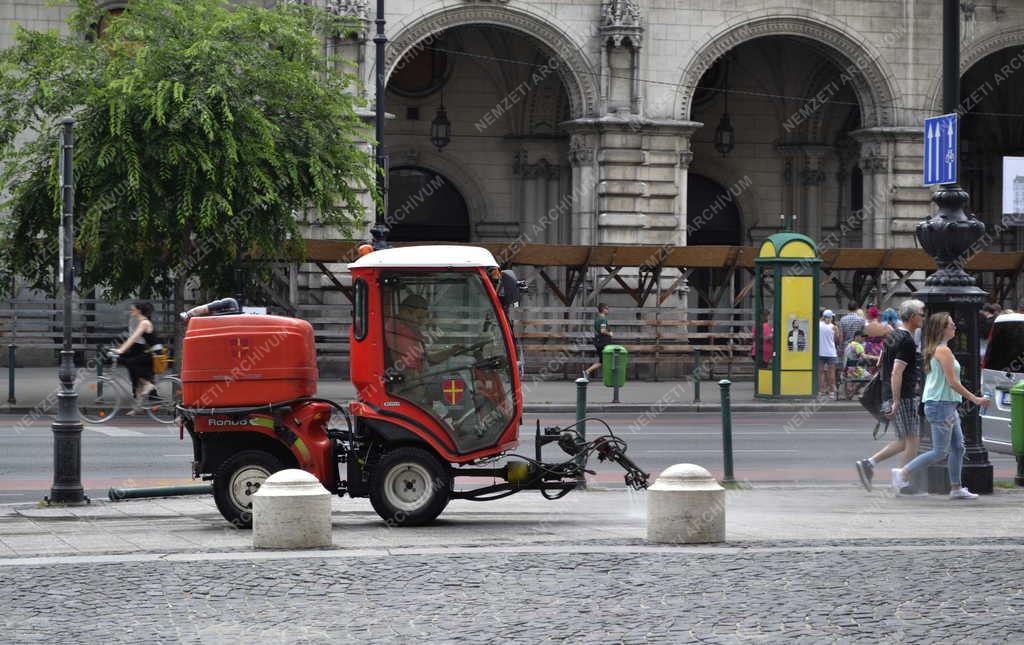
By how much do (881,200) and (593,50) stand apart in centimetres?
769

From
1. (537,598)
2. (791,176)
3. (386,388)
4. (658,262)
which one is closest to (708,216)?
(791,176)

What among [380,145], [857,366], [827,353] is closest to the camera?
[380,145]

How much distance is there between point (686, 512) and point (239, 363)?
3584 mm

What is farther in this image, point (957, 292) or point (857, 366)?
point (857, 366)

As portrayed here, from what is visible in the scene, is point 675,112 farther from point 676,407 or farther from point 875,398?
point 875,398

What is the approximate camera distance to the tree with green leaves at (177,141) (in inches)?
940

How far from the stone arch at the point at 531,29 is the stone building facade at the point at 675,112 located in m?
0.04

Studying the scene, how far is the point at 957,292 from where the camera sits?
45.5ft

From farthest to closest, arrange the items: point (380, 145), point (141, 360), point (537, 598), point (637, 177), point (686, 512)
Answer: point (637, 177) → point (380, 145) → point (141, 360) → point (686, 512) → point (537, 598)

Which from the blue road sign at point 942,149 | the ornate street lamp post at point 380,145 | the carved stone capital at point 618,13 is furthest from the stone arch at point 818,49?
the blue road sign at point 942,149

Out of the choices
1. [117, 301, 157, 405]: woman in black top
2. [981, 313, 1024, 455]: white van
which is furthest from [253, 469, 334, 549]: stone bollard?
[117, 301, 157, 405]: woman in black top

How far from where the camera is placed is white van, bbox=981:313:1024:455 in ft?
55.3

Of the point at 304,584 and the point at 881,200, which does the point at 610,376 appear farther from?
Answer: the point at 304,584

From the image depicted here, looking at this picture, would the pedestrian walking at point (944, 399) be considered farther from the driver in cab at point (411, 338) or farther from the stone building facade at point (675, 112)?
the stone building facade at point (675, 112)
